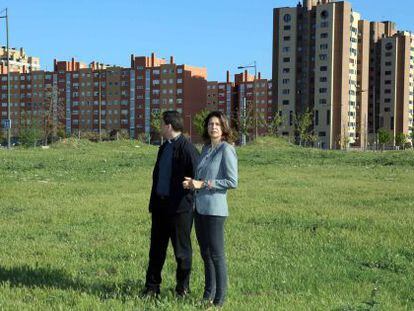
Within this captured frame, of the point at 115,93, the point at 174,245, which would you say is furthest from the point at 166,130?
the point at 115,93

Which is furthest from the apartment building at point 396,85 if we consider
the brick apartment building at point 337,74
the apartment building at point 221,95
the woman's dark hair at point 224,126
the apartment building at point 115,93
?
the woman's dark hair at point 224,126

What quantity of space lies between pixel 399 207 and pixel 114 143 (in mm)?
39802

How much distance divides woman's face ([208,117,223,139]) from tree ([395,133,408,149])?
130 meters

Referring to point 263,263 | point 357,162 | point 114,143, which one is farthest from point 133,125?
point 263,263

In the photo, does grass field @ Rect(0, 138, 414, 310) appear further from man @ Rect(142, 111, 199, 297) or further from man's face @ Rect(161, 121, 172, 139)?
man's face @ Rect(161, 121, 172, 139)

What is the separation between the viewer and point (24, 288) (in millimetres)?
5941

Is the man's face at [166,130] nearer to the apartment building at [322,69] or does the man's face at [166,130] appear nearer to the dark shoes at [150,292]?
the dark shoes at [150,292]

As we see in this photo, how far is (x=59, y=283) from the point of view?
622 cm

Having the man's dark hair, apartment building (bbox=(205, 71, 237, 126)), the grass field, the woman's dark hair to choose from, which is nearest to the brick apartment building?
apartment building (bbox=(205, 71, 237, 126))

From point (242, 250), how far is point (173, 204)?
2.47 m

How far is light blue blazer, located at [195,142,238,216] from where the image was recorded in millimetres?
5402

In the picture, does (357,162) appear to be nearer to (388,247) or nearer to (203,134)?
(388,247)

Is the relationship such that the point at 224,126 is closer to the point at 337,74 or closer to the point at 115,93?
the point at 337,74

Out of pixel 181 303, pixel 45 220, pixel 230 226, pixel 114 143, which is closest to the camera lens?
pixel 181 303
